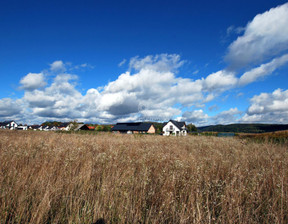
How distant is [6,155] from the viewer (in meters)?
4.30

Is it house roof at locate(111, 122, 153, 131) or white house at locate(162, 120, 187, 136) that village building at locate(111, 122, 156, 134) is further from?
white house at locate(162, 120, 187, 136)

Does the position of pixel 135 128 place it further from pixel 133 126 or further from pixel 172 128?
pixel 172 128

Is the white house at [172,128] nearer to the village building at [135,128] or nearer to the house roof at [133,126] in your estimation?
the village building at [135,128]

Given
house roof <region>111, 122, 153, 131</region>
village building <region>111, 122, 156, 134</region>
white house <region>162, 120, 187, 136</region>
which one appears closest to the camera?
white house <region>162, 120, 187, 136</region>

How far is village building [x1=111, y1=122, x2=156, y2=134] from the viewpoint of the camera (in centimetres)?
6412

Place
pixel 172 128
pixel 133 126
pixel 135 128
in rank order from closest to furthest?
pixel 172 128, pixel 135 128, pixel 133 126

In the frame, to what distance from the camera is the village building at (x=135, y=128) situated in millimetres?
64125

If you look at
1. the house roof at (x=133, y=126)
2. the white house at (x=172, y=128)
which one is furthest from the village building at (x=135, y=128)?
the white house at (x=172, y=128)

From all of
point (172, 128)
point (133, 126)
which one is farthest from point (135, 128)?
point (172, 128)

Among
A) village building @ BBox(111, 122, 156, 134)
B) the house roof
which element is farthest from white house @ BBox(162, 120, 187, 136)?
the house roof

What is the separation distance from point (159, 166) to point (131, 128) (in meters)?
62.1

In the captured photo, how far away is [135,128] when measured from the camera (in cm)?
6531

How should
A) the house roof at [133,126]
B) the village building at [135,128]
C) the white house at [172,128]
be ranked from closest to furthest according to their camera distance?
1. the white house at [172,128]
2. the village building at [135,128]
3. the house roof at [133,126]

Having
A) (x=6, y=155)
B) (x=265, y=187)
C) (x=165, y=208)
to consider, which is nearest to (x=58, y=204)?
(x=165, y=208)
